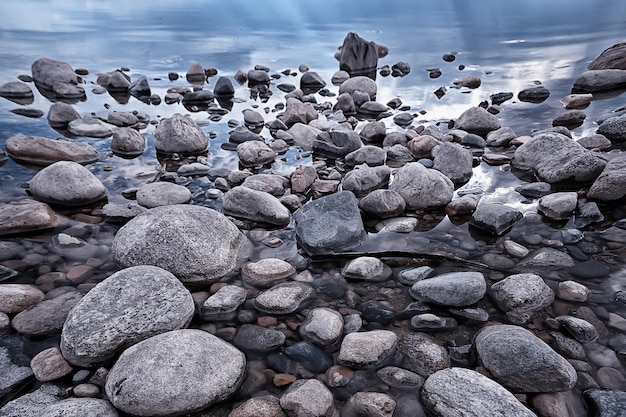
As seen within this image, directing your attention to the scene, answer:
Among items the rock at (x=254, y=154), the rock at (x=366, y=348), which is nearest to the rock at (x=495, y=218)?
the rock at (x=366, y=348)

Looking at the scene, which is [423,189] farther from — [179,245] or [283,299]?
[179,245]

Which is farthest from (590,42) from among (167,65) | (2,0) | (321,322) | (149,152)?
(2,0)

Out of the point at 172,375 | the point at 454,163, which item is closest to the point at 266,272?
the point at 172,375

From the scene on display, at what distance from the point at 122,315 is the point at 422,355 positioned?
160 cm

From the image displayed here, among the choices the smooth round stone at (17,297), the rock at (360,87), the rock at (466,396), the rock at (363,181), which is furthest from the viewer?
the rock at (360,87)

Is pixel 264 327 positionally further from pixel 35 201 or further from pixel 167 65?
pixel 167 65

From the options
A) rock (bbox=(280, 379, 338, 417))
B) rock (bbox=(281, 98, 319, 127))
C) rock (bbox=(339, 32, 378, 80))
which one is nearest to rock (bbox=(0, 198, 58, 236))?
rock (bbox=(280, 379, 338, 417))

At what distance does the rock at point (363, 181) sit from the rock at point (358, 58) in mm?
7269

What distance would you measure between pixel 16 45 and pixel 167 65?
6026 millimetres

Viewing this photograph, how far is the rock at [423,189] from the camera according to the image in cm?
374

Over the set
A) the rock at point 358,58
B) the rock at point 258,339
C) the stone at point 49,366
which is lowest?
the rock at point 258,339

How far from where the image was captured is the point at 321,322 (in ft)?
7.89

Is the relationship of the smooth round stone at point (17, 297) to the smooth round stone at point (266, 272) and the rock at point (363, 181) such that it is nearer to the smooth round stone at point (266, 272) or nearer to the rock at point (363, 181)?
the smooth round stone at point (266, 272)

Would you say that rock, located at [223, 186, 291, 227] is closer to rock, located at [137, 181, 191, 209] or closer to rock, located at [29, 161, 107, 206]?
rock, located at [137, 181, 191, 209]
